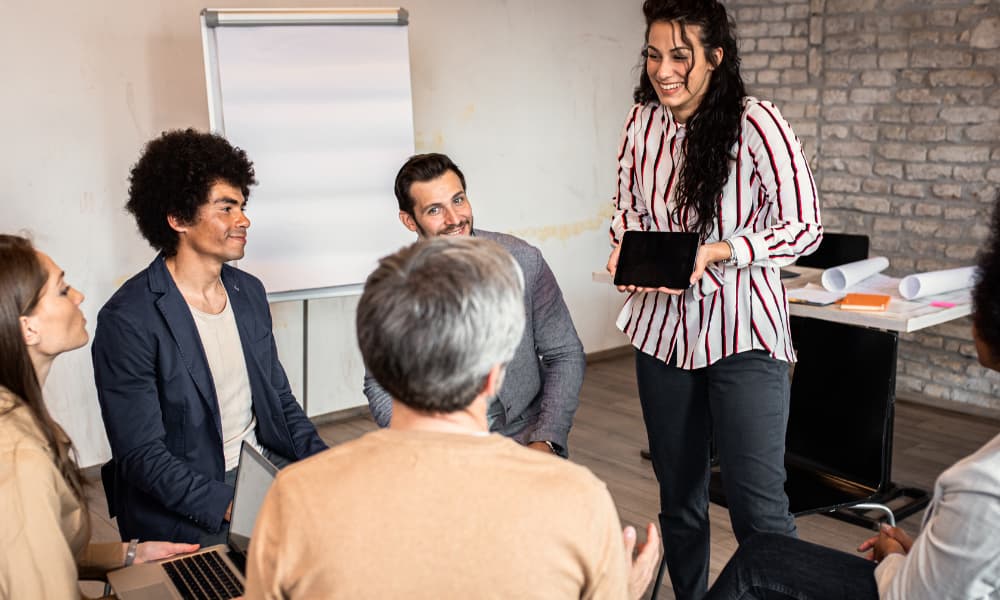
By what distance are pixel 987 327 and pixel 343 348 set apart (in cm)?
341

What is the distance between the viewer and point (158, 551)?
5.50 feet

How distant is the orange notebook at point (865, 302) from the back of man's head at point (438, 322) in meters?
2.28

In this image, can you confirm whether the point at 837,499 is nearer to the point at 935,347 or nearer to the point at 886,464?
the point at 886,464

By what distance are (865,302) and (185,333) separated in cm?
212

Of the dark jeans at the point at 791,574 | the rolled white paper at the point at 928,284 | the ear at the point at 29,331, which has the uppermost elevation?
the ear at the point at 29,331

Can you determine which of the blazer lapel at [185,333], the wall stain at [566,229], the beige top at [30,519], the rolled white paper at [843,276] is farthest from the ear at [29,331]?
the wall stain at [566,229]

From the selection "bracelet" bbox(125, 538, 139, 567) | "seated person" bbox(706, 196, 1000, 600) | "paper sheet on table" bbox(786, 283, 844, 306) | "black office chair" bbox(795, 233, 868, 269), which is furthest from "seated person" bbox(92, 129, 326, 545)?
"black office chair" bbox(795, 233, 868, 269)

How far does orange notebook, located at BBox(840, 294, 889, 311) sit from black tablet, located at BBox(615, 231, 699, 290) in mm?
1214

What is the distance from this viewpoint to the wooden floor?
3156 mm

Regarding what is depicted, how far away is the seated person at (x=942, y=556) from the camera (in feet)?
4.14

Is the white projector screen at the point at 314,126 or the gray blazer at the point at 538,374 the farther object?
the white projector screen at the point at 314,126

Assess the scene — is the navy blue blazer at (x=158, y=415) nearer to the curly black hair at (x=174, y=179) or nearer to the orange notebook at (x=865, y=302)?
the curly black hair at (x=174, y=179)

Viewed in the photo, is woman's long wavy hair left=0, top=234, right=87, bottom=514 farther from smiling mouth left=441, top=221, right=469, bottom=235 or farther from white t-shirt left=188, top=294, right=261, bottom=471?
smiling mouth left=441, top=221, right=469, bottom=235

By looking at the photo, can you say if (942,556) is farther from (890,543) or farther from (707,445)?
(707,445)
